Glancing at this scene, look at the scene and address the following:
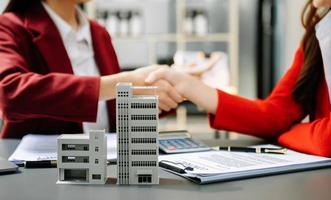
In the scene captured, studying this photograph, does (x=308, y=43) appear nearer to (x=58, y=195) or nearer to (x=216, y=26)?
(x=58, y=195)

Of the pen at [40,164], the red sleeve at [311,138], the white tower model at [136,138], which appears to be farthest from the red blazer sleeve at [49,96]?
the red sleeve at [311,138]

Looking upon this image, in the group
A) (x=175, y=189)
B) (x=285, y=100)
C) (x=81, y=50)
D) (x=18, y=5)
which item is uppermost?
(x=18, y=5)

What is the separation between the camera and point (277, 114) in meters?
Answer: 1.32

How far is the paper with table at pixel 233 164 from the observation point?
2.82 feet

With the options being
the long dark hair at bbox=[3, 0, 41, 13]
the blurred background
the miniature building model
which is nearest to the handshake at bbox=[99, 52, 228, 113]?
the miniature building model

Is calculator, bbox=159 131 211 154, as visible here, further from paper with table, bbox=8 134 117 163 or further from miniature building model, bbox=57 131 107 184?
miniature building model, bbox=57 131 107 184

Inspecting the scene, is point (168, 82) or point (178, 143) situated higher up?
point (168, 82)

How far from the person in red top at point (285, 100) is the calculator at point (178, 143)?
98mm

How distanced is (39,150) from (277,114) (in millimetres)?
628

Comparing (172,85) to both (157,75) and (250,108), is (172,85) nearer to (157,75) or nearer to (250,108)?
(157,75)

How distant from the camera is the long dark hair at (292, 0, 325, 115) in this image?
127 cm

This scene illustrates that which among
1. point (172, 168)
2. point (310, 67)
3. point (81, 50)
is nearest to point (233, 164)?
point (172, 168)

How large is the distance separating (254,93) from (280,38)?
89cm

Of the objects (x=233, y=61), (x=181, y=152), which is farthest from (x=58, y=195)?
(x=233, y=61)
